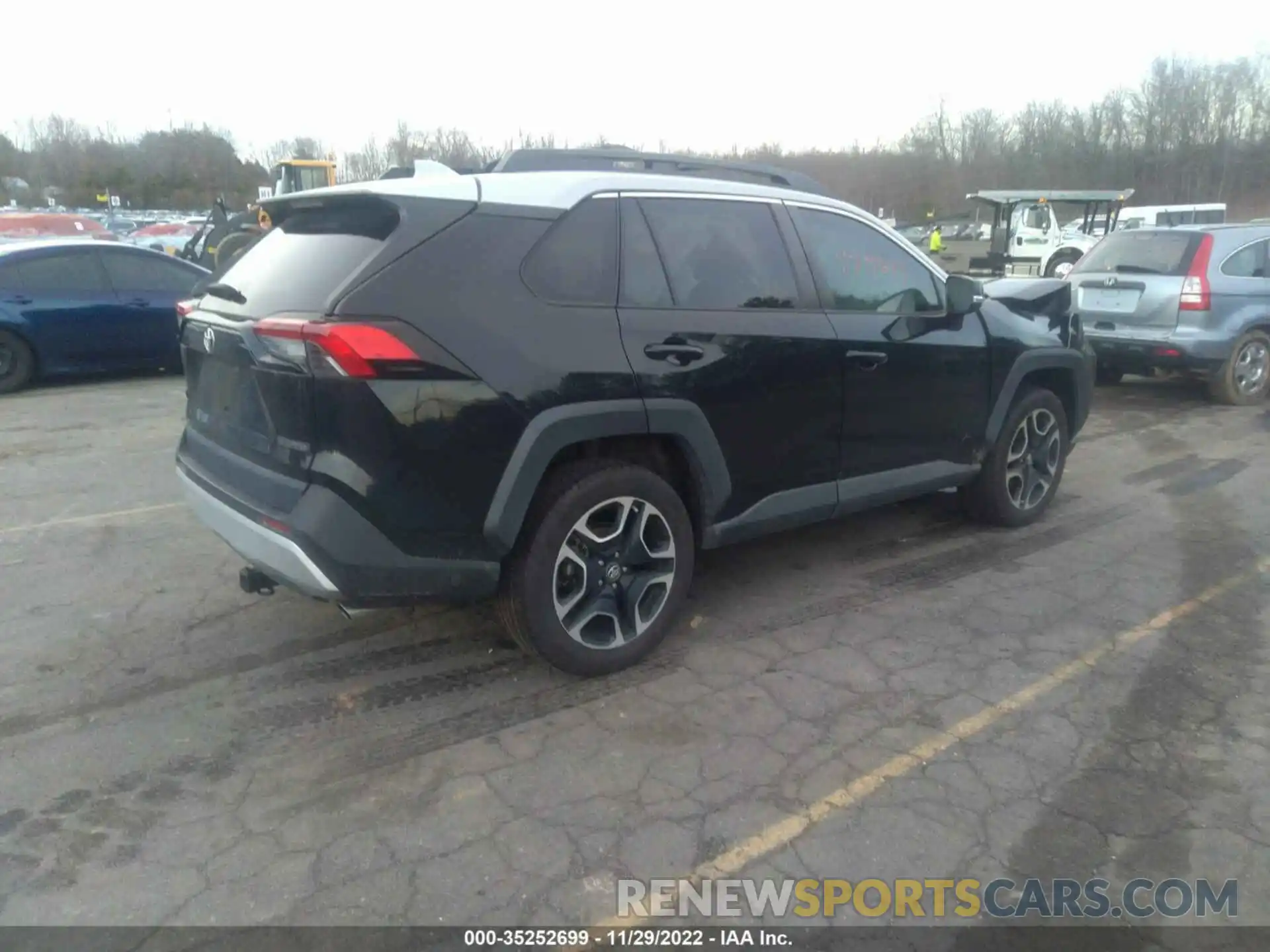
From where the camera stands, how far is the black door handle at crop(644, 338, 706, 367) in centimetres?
362

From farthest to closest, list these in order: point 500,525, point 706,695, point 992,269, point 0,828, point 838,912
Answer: point 992,269 < point 706,695 < point 500,525 < point 0,828 < point 838,912

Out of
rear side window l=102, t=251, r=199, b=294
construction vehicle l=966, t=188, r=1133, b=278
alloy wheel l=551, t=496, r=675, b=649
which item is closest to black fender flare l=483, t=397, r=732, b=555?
alloy wheel l=551, t=496, r=675, b=649

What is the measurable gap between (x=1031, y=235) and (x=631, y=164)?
21.3m

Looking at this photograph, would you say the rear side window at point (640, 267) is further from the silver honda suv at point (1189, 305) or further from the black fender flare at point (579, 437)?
the silver honda suv at point (1189, 305)

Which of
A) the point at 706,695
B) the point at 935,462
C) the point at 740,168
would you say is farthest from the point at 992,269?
the point at 706,695

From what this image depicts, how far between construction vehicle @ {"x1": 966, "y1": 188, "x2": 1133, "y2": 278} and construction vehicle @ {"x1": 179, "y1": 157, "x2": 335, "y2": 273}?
16673 mm

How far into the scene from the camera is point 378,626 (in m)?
4.12

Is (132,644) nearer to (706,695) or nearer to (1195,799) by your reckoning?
(706,695)

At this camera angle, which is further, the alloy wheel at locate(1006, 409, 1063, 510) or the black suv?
the alloy wheel at locate(1006, 409, 1063, 510)

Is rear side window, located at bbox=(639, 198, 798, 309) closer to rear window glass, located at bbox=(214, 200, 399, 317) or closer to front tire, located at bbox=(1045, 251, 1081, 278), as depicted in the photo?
rear window glass, located at bbox=(214, 200, 399, 317)

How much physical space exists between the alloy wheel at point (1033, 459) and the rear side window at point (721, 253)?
6.69 feet

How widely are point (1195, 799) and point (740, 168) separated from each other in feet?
16.3

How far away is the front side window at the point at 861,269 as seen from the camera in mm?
4293

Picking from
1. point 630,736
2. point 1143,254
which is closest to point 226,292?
point 630,736
